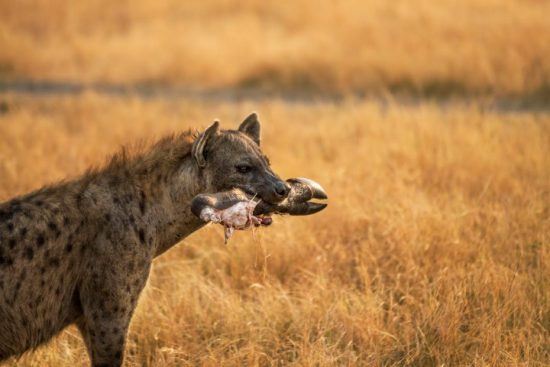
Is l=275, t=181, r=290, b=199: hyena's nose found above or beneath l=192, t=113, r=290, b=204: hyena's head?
beneath

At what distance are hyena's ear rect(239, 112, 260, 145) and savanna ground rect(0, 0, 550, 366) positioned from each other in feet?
1.82

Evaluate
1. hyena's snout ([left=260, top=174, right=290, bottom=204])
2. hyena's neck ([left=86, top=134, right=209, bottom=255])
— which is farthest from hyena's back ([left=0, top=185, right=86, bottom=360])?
hyena's snout ([left=260, top=174, right=290, bottom=204])

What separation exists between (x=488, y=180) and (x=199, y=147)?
3.36 metres

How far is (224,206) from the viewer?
371 centimetres

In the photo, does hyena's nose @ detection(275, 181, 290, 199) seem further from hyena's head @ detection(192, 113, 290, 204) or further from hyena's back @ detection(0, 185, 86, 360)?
hyena's back @ detection(0, 185, 86, 360)

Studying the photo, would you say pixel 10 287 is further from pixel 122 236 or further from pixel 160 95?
pixel 160 95

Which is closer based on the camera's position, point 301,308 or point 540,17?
point 301,308

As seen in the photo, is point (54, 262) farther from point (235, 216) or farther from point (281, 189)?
point (281, 189)

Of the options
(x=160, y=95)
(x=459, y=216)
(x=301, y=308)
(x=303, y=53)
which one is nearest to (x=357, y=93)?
(x=303, y=53)

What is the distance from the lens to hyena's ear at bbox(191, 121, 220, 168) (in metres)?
3.93

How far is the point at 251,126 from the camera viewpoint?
438 cm

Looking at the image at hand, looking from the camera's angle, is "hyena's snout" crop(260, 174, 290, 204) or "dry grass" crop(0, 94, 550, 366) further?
"dry grass" crop(0, 94, 550, 366)

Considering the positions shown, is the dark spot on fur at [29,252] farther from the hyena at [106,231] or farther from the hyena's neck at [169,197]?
the hyena's neck at [169,197]

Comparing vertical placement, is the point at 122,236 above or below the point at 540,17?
below
